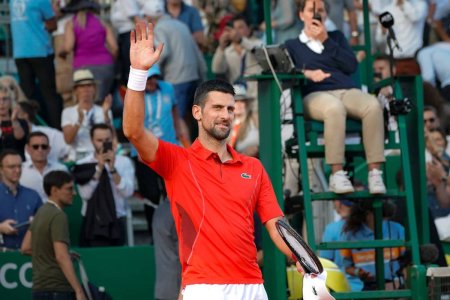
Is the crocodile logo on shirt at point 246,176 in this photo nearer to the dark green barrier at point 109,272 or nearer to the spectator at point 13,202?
the dark green barrier at point 109,272

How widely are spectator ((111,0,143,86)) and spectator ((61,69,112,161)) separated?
4.56ft

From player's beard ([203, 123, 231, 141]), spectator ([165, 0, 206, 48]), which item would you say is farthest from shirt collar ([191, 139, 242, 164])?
spectator ([165, 0, 206, 48])

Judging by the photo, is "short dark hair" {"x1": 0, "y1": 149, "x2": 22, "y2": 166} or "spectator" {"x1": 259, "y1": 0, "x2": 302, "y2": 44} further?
"spectator" {"x1": 259, "y1": 0, "x2": 302, "y2": 44}

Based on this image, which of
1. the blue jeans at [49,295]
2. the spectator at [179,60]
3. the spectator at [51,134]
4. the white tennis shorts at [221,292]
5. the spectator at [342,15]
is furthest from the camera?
the spectator at [342,15]

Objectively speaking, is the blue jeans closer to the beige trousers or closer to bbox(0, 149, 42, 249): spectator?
bbox(0, 149, 42, 249): spectator

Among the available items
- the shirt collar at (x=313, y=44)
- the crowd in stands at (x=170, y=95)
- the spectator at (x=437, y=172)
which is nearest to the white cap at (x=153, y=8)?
the crowd in stands at (x=170, y=95)

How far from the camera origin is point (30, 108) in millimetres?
15789

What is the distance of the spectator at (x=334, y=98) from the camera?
11.5 meters

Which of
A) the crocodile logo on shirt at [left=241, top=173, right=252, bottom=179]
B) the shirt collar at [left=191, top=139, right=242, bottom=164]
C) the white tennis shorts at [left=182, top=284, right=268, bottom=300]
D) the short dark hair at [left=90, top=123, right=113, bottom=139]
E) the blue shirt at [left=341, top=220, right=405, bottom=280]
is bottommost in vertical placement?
the white tennis shorts at [left=182, top=284, right=268, bottom=300]

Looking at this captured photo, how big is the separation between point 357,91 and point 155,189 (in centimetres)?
406

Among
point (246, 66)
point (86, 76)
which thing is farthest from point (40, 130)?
point (246, 66)

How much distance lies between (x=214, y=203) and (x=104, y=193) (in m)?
5.92

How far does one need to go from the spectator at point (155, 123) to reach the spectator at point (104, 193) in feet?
1.94

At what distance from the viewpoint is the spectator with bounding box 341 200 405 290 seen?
1245 cm
